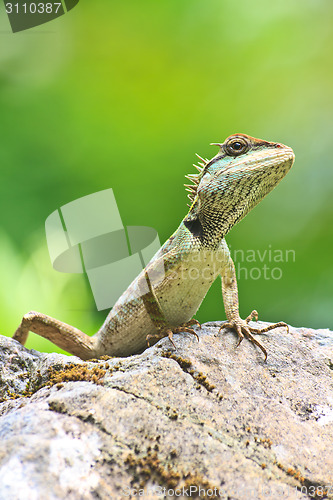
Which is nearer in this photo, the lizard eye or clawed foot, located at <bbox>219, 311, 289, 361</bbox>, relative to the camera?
clawed foot, located at <bbox>219, 311, 289, 361</bbox>

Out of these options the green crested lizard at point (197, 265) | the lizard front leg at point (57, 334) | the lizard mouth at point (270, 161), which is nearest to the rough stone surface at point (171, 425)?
the green crested lizard at point (197, 265)

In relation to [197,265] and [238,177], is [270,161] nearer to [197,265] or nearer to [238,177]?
[238,177]

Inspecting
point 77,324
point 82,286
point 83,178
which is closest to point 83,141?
point 83,178

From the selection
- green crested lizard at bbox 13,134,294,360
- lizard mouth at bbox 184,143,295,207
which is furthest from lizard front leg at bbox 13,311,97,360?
lizard mouth at bbox 184,143,295,207

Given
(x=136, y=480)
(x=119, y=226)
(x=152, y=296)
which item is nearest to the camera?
(x=136, y=480)

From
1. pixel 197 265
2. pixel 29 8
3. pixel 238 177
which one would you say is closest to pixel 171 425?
pixel 197 265

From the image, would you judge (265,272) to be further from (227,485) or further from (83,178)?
(227,485)

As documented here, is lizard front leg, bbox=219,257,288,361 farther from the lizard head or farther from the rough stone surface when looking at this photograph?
the lizard head
